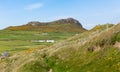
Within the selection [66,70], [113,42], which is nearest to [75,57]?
[66,70]

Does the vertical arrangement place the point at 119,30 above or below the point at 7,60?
above

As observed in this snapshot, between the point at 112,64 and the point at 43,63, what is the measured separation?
40.3 ft

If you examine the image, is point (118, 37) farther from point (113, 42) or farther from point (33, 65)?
point (33, 65)

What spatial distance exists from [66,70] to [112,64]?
7037mm

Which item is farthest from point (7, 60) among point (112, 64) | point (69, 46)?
point (112, 64)

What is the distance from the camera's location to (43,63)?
46.2 m

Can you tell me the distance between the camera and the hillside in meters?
39.4

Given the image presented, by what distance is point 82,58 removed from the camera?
43.4m

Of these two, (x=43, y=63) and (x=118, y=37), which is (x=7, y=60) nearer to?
(x=43, y=63)

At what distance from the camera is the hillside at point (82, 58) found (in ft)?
129

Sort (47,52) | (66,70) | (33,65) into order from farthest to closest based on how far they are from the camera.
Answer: (47,52) < (33,65) < (66,70)

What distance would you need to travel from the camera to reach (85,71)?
39094mm

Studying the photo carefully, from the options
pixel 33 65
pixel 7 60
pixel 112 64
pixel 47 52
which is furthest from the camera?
pixel 7 60

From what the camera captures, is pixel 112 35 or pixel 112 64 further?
pixel 112 35
